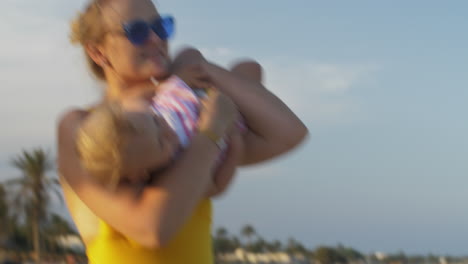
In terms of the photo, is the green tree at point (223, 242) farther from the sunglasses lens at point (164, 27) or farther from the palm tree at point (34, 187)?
the sunglasses lens at point (164, 27)

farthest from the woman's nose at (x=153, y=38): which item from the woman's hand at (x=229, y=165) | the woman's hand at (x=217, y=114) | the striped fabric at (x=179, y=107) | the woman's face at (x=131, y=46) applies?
the woman's hand at (x=229, y=165)

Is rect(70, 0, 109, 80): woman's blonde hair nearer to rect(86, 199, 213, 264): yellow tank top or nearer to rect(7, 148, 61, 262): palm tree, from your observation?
rect(86, 199, 213, 264): yellow tank top

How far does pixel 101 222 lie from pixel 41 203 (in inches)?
1336

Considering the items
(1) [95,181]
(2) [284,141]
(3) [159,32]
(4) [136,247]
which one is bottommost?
(4) [136,247]

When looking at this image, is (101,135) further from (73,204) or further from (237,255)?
(237,255)

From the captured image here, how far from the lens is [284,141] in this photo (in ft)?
7.32

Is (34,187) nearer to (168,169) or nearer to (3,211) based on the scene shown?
(3,211)

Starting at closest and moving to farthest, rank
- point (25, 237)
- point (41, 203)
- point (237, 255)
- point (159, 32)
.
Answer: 1. point (159, 32)
2. point (41, 203)
3. point (25, 237)
4. point (237, 255)

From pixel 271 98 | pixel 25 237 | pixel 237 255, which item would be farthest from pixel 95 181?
pixel 237 255

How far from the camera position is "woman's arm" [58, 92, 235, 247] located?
1855 millimetres

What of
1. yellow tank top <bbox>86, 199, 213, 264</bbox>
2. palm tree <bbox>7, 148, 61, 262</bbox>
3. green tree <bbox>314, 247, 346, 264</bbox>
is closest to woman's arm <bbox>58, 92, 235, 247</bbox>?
yellow tank top <bbox>86, 199, 213, 264</bbox>

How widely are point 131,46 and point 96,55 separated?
0.57 ft

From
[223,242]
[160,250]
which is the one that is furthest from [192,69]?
[223,242]

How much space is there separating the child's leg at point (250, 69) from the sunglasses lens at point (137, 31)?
317 millimetres
